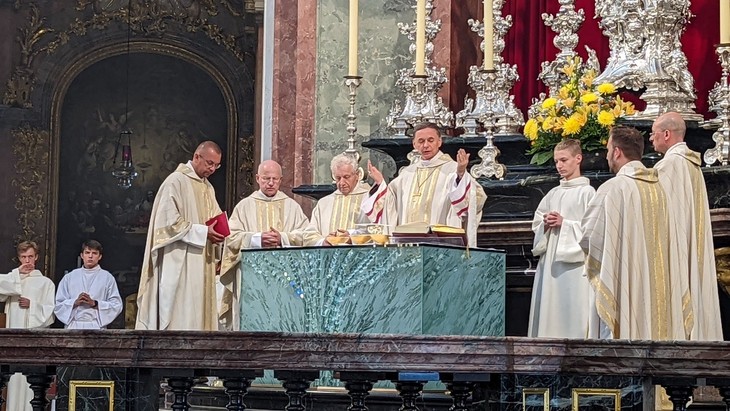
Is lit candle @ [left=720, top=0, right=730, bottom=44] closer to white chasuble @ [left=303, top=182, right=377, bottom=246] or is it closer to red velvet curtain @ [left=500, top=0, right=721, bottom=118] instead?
red velvet curtain @ [left=500, top=0, right=721, bottom=118]

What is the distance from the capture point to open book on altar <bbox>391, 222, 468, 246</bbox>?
814cm

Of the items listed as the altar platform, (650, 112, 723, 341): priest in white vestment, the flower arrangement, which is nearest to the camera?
the altar platform

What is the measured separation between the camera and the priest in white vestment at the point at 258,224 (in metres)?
9.84

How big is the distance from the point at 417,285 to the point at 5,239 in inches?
363

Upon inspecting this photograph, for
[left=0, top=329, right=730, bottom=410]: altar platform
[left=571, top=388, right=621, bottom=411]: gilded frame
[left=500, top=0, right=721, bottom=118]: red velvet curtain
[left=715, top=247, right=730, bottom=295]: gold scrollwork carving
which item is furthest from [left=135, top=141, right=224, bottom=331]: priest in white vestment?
[left=571, top=388, right=621, bottom=411]: gilded frame

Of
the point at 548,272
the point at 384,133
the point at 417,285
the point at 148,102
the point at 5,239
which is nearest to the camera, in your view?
the point at 417,285

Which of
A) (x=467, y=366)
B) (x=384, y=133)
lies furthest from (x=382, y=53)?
(x=467, y=366)

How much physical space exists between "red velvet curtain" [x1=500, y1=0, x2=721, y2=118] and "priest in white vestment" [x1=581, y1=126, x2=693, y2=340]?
88.6 inches

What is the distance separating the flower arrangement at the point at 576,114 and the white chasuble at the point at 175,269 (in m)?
2.12

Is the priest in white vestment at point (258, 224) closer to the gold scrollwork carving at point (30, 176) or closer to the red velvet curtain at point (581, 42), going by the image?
the red velvet curtain at point (581, 42)

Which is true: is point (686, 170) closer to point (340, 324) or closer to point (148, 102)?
point (340, 324)

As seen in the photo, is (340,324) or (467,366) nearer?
(467,366)

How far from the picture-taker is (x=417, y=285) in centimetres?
794

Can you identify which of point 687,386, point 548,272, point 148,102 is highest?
point 148,102
